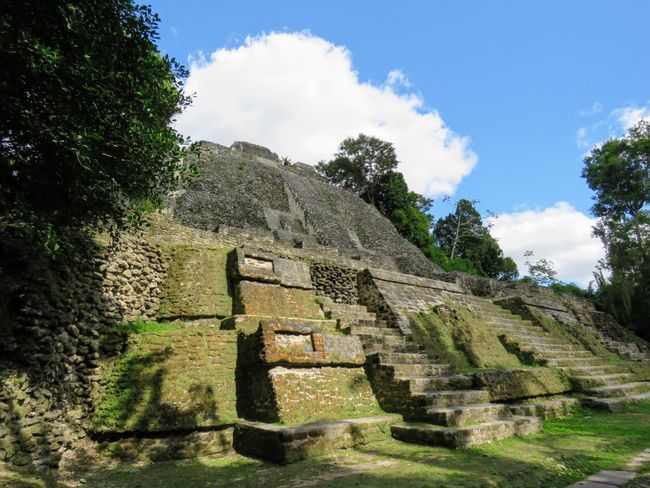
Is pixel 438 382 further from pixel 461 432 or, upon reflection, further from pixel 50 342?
pixel 50 342

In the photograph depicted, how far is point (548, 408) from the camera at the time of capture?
23.4 ft

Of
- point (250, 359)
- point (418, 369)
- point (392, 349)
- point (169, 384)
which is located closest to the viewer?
point (169, 384)

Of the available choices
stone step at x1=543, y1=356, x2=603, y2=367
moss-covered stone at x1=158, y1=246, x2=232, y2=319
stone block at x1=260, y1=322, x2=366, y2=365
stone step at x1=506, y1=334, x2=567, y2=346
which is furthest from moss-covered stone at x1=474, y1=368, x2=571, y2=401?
moss-covered stone at x1=158, y1=246, x2=232, y2=319

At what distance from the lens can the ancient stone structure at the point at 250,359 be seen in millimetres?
4727

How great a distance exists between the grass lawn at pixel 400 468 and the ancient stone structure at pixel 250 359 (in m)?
0.28

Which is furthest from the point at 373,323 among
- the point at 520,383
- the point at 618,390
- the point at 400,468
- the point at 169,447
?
the point at 618,390

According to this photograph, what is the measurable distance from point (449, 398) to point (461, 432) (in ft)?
3.69

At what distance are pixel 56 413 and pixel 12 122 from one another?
3.33m

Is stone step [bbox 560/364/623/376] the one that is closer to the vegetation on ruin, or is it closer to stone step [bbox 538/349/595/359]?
stone step [bbox 538/349/595/359]

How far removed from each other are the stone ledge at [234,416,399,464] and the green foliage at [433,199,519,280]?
2822 centimetres

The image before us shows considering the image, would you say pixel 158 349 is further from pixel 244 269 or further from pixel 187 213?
pixel 187 213

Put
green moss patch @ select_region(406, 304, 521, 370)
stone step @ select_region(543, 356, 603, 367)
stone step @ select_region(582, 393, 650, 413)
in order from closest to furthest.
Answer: stone step @ select_region(582, 393, 650, 413) → green moss patch @ select_region(406, 304, 521, 370) → stone step @ select_region(543, 356, 603, 367)

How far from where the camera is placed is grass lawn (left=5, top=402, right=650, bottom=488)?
12.3 feet

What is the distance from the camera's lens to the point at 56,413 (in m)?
4.59
